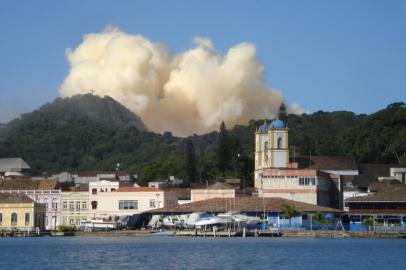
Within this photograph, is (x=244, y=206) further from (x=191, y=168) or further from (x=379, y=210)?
(x=191, y=168)

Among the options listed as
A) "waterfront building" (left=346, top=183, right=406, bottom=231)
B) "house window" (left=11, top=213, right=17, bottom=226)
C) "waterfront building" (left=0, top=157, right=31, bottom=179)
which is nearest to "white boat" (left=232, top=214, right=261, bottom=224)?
"waterfront building" (left=346, top=183, right=406, bottom=231)

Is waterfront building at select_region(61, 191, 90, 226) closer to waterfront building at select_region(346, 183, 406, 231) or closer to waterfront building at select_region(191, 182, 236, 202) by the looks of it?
waterfront building at select_region(191, 182, 236, 202)

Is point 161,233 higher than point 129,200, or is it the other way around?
point 129,200

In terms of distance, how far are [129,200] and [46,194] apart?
12.2 m

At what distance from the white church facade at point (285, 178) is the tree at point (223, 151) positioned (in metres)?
16.0

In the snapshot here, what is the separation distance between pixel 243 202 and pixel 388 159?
2115 inches

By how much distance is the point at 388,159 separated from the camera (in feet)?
573

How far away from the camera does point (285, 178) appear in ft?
450

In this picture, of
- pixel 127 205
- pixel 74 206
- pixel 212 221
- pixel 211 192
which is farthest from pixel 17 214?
pixel 212 221

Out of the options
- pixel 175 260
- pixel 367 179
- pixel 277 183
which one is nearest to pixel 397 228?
pixel 277 183

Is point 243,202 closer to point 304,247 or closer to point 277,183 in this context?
point 277,183

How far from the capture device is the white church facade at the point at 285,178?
136375 mm

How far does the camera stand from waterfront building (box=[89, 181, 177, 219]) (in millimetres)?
137125

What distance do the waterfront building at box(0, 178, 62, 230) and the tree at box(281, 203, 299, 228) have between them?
32.2m
